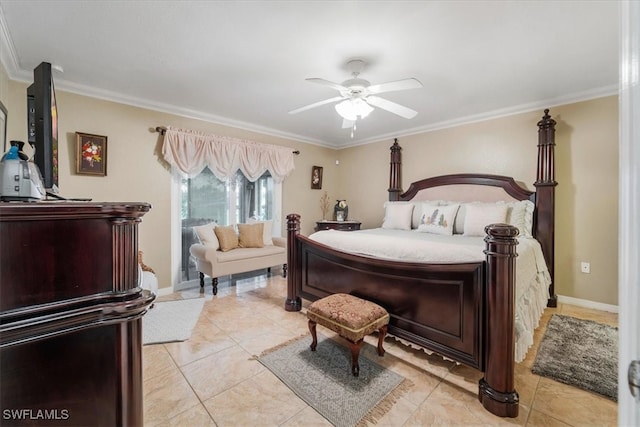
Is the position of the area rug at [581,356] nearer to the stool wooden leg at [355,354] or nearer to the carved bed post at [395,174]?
the stool wooden leg at [355,354]

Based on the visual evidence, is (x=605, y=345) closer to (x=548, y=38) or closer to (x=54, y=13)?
(x=548, y=38)

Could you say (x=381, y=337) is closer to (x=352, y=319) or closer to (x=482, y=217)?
(x=352, y=319)

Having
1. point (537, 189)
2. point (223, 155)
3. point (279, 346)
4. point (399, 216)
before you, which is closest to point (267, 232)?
point (223, 155)

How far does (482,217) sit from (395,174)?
69.9 inches

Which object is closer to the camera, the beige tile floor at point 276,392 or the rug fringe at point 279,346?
the beige tile floor at point 276,392

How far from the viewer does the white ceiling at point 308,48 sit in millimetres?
1774

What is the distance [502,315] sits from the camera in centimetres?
153

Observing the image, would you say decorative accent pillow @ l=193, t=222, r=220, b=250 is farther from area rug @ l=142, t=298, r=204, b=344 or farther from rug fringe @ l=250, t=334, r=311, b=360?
rug fringe @ l=250, t=334, r=311, b=360

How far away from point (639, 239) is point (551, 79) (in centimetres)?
316

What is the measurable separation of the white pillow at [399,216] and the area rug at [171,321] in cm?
269

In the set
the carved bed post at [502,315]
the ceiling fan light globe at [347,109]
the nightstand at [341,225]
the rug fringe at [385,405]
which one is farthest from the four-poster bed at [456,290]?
the nightstand at [341,225]

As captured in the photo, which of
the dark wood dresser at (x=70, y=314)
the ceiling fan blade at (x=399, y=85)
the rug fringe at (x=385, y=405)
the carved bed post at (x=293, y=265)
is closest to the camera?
the dark wood dresser at (x=70, y=314)

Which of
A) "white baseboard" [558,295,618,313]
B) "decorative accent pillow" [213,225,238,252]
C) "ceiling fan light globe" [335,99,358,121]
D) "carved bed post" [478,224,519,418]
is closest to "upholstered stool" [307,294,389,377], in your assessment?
"carved bed post" [478,224,519,418]

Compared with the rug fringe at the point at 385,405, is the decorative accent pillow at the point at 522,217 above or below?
above
